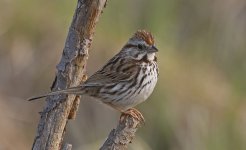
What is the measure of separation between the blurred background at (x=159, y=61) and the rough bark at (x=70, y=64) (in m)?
2.49

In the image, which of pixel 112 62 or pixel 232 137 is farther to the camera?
pixel 232 137

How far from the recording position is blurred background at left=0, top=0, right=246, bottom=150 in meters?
7.10

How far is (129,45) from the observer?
17.5 feet

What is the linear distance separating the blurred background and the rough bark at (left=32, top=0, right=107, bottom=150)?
2.49 m

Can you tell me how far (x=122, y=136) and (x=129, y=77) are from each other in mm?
944

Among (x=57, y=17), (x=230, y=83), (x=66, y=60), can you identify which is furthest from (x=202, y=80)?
(x=66, y=60)

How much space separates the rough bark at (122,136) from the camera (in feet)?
14.4

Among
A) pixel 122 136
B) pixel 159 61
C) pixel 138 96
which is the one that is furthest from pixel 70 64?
pixel 159 61

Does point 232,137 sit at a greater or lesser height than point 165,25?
lesser

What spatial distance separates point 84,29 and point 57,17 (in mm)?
3119

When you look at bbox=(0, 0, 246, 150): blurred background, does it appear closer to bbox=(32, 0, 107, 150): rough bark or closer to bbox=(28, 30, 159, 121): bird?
bbox=(28, 30, 159, 121): bird

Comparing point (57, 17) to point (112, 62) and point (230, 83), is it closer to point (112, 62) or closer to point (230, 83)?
point (230, 83)

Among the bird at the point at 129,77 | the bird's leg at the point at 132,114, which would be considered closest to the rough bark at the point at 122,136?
the bird's leg at the point at 132,114

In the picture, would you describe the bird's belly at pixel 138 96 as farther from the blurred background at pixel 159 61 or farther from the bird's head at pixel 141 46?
the blurred background at pixel 159 61
